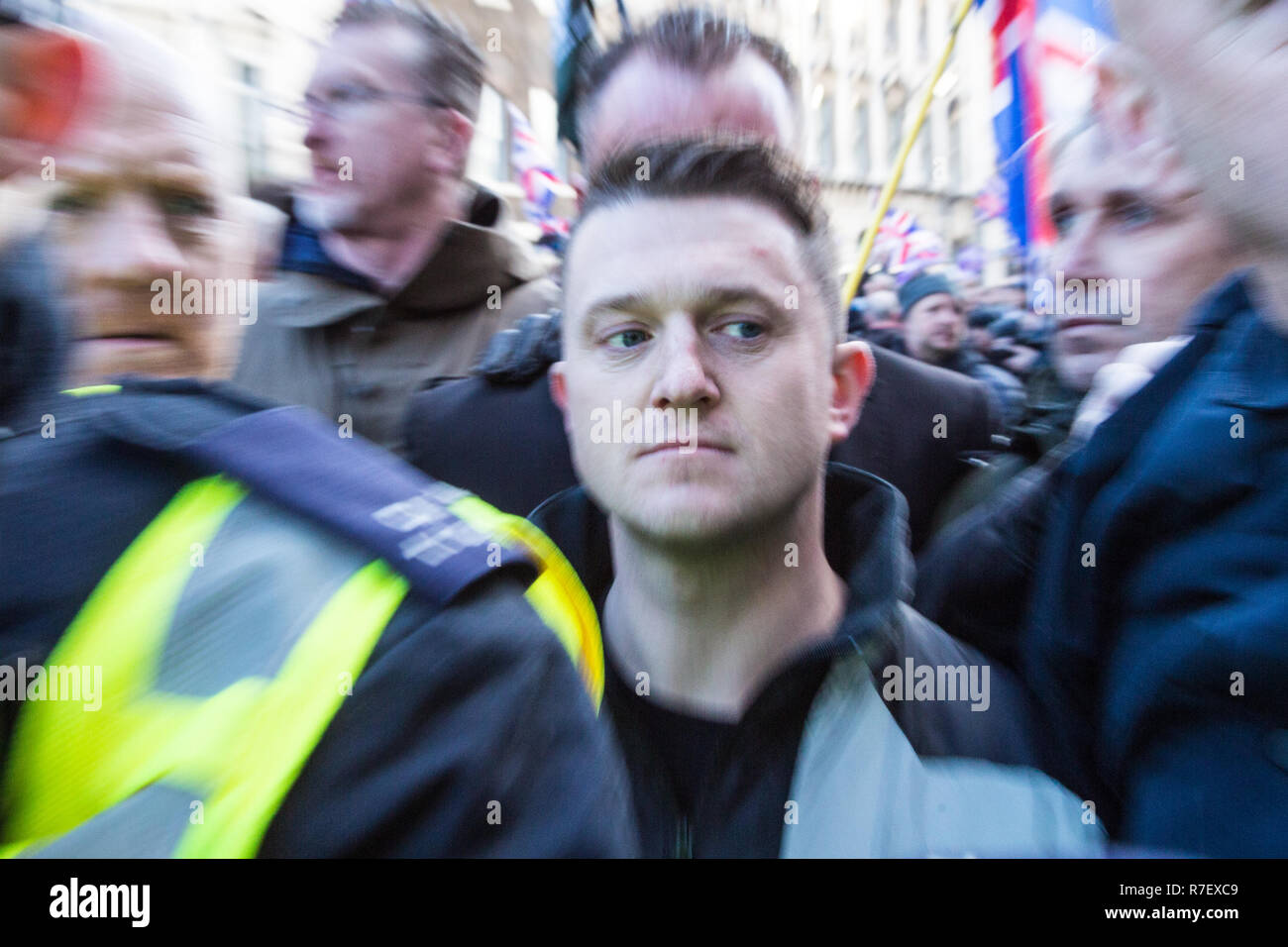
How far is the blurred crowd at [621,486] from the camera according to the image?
2.13 feet

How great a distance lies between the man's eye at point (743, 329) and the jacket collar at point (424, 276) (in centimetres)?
71

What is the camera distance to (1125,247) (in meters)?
1.48

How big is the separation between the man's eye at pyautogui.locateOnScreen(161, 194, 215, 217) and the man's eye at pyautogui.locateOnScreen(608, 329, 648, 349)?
0.56 m

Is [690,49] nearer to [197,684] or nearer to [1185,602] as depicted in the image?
[1185,602]

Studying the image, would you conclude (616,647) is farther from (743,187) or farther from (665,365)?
(743,187)

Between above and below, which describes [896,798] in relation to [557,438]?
below

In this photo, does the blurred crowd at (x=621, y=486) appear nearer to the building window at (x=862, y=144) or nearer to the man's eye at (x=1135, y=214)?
the man's eye at (x=1135, y=214)

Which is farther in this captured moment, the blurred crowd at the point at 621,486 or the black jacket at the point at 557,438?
the black jacket at the point at 557,438

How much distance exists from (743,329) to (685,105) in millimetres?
656

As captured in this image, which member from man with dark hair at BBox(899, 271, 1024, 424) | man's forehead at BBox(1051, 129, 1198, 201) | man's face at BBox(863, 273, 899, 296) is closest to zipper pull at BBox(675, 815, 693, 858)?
man's forehead at BBox(1051, 129, 1198, 201)

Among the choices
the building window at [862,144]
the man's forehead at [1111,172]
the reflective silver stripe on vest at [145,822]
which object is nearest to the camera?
the reflective silver stripe on vest at [145,822]

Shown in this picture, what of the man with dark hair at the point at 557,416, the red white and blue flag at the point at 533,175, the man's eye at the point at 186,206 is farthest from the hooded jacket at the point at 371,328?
the red white and blue flag at the point at 533,175

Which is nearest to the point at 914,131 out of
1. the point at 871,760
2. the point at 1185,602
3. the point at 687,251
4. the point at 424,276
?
the point at 687,251
